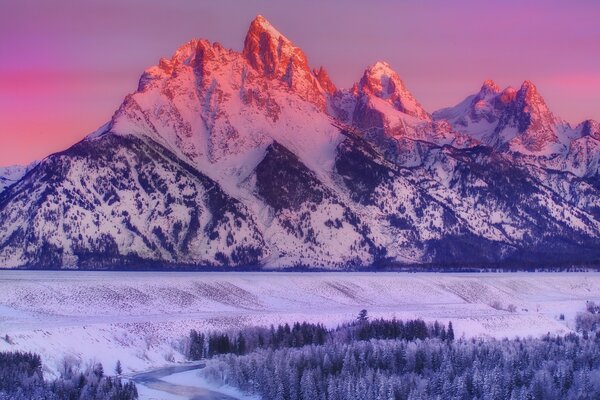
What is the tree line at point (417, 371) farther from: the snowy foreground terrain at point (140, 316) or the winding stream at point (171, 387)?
the snowy foreground terrain at point (140, 316)

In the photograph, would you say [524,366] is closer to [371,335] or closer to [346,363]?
[346,363]

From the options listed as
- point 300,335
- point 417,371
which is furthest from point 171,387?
point 300,335

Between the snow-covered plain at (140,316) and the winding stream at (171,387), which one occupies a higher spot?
the snow-covered plain at (140,316)

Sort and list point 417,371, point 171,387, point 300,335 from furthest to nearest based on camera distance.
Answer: point 300,335 < point 417,371 < point 171,387

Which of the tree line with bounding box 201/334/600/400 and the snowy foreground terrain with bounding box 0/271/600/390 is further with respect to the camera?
the snowy foreground terrain with bounding box 0/271/600/390

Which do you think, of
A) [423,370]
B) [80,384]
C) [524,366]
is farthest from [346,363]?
[80,384]

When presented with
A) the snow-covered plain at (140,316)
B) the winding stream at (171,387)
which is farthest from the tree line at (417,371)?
the snow-covered plain at (140,316)

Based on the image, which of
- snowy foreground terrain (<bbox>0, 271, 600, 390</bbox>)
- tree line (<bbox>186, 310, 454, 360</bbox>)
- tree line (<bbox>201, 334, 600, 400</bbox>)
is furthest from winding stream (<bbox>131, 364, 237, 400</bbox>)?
tree line (<bbox>186, 310, 454, 360</bbox>)

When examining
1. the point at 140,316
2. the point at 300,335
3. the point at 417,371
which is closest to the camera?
the point at 417,371

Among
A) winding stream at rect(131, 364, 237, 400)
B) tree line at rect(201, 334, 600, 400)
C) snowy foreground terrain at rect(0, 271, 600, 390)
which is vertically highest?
snowy foreground terrain at rect(0, 271, 600, 390)

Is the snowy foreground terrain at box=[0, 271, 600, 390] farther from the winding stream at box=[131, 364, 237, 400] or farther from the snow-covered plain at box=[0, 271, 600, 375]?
the winding stream at box=[131, 364, 237, 400]

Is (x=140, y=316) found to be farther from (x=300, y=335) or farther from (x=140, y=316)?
(x=300, y=335)
